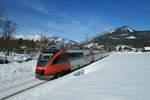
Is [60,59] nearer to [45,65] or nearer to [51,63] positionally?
[51,63]

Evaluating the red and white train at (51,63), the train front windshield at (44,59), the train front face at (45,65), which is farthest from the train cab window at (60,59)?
the train front windshield at (44,59)

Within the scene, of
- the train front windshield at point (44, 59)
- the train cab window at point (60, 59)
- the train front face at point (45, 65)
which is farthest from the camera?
the train cab window at point (60, 59)

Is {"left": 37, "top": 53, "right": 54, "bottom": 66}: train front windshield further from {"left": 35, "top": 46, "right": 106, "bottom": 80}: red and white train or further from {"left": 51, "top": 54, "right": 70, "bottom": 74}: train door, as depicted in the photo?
{"left": 51, "top": 54, "right": 70, "bottom": 74}: train door

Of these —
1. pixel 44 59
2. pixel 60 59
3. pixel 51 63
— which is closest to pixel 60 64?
pixel 60 59

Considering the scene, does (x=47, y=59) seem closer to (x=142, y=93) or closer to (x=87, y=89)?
(x=87, y=89)

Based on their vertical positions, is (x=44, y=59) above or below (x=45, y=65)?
above

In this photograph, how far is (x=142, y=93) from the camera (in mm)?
10414

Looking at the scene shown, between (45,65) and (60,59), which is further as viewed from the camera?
(60,59)

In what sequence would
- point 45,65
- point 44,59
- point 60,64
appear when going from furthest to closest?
point 60,64 < point 44,59 < point 45,65

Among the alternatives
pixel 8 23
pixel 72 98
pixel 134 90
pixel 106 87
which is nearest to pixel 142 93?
pixel 134 90

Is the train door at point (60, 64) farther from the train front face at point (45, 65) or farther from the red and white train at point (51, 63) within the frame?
the train front face at point (45, 65)

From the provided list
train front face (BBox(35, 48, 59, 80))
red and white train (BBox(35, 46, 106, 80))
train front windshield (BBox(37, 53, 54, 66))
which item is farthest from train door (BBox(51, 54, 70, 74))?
train front windshield (BBox(37, 53, 54, 66))

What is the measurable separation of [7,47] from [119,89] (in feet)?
160

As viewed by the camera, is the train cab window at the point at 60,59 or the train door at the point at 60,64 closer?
the train door at the point at 60,64
